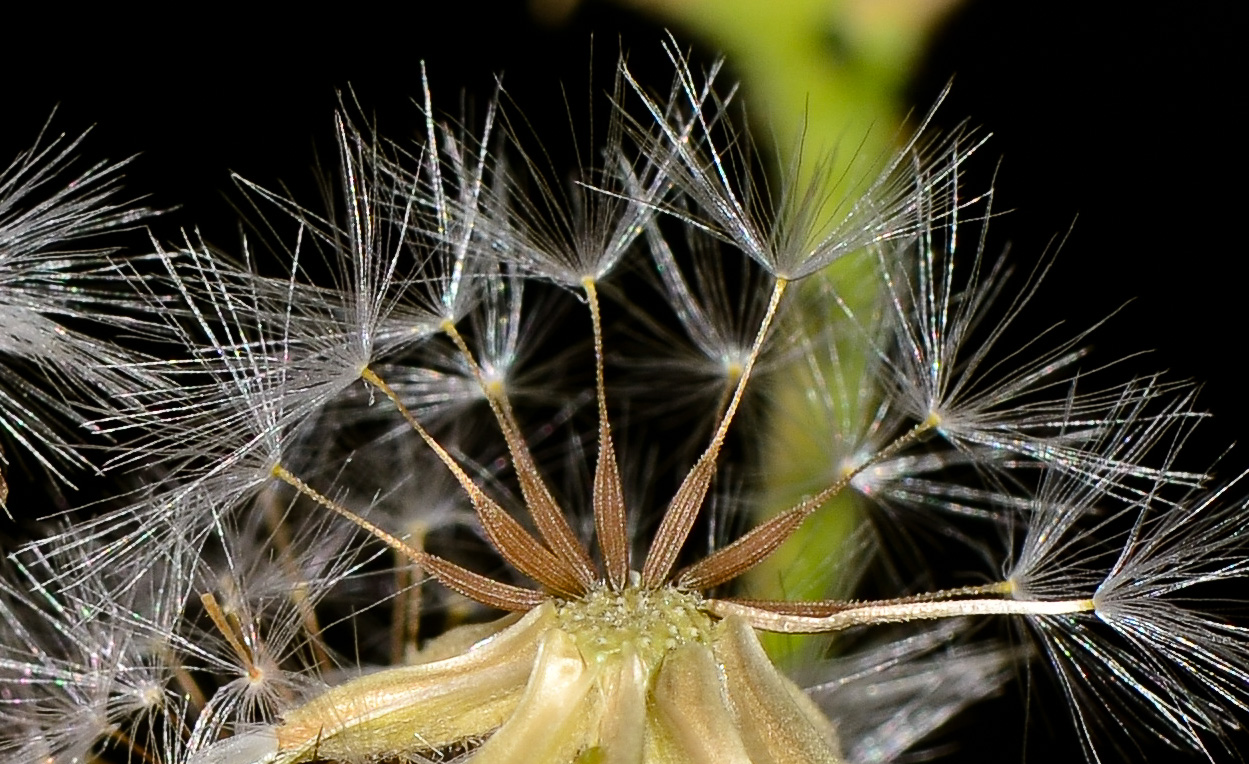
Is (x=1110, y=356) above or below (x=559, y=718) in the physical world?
above

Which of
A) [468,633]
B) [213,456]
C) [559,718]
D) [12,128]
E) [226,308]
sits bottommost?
[559,718]

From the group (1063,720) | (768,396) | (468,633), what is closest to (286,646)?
(468,633)

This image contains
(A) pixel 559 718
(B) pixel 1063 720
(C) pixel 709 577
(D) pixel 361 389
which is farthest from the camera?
(B) pixel 1063 720

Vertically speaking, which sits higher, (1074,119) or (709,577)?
(1074,119)

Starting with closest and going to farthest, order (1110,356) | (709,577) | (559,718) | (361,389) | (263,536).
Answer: (559,718) → (709,577) → (263,536) → (361,389) → (1110,356)

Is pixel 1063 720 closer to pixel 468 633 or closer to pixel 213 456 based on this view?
pixel 468 633

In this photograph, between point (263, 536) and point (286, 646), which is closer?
point (286, 646)

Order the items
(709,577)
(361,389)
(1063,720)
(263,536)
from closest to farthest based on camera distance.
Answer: (709,577) → (263,536) → (361,389) → (1063,720)

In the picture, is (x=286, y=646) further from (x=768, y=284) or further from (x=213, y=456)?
(x=768, y=284)

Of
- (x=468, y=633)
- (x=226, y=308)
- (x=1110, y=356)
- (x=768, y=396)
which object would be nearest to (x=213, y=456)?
(x=226, y=308)
